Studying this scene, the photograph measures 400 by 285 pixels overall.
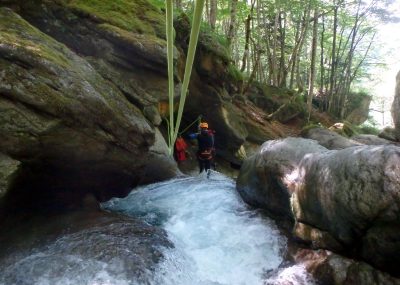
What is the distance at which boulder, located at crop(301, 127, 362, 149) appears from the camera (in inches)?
514

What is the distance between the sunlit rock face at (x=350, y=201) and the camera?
13.9 feet

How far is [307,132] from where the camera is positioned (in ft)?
49.5

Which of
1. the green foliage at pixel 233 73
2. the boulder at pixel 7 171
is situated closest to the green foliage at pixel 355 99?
the green foliage at pixel 233 73

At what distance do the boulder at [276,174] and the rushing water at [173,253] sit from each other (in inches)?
13.1

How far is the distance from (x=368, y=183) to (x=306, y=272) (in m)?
1.62

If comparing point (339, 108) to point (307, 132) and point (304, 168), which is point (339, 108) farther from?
point (304, 168)

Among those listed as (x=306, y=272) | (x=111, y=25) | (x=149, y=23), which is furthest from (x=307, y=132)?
(x=306, y=272)

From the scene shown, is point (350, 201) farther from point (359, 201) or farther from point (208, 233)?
point (208, 233)

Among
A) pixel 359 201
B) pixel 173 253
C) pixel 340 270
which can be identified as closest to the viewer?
pixel 359 201

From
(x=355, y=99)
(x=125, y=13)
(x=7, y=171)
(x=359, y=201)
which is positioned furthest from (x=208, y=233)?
(x=355, y=99)

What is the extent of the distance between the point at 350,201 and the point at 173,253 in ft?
8.78

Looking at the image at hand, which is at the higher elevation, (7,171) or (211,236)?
(7,171)

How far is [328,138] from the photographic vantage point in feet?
44.9

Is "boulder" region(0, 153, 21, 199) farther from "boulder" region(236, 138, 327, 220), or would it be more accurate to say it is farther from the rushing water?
"boulder" region(236, 138, 327, 220)
